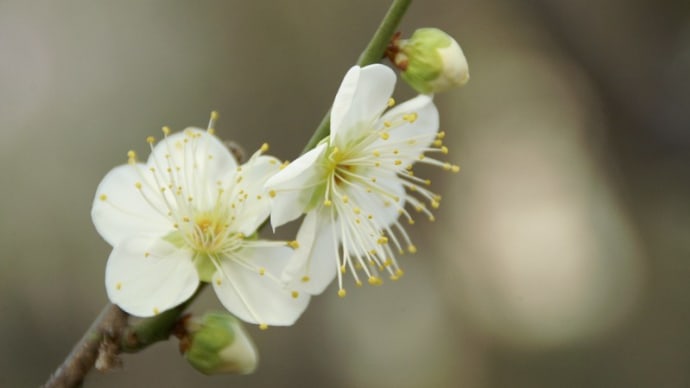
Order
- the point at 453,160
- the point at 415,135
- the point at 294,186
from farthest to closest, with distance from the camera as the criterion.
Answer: the point at 453,160
the point at 415,135
the point at 294,186

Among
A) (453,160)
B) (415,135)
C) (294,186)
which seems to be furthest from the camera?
(453,160)

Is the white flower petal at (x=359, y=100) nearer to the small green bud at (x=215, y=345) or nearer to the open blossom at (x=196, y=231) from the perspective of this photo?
the open blossom at (x=196, y=231)

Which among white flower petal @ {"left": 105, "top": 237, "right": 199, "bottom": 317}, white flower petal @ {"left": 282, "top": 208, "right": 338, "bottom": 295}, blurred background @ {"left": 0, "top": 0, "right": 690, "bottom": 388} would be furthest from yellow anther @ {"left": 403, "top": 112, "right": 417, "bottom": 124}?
blurred background @ {"left": 0, "top": 0, "right": 690, "bottom": 388}

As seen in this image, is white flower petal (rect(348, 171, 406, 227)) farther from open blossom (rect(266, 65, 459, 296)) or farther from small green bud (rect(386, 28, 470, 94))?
small green bud (rect(386, 28, 470, 94))

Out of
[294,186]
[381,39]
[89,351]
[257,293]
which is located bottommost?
[89,351]

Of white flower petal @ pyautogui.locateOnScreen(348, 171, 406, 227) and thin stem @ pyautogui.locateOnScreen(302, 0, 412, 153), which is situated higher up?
thin stem @ pyautogui.locateOnScreen(302, 0, 412, 153)

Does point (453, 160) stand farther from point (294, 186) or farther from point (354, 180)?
point (294, 186)

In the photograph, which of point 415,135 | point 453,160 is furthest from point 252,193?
point 453,160
